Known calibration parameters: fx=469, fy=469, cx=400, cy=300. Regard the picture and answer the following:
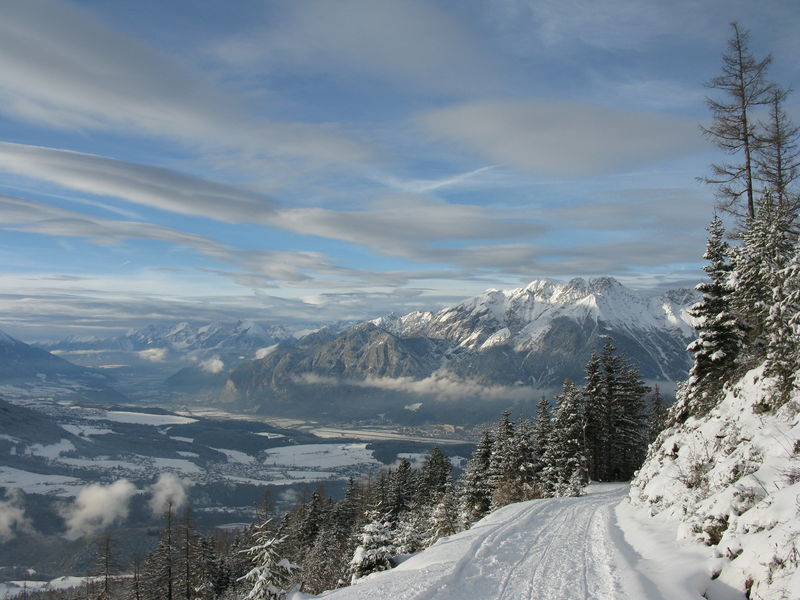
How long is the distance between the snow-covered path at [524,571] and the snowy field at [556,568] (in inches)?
0.9

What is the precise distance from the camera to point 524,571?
11719 millimetres

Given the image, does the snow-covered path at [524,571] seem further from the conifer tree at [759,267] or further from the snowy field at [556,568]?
the conifer tree at [759,267]

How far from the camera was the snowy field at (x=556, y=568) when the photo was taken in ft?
32.7

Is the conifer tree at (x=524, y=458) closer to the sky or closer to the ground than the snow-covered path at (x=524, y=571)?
closer to the ground

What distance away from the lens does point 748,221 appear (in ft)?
72.5

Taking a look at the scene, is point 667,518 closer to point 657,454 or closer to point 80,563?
point 657,454

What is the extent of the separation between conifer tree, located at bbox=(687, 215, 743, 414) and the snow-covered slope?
10.4 feet

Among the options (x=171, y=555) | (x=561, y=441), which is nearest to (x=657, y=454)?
(x=561, y=441)

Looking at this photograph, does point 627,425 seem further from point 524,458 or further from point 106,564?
point 106,564

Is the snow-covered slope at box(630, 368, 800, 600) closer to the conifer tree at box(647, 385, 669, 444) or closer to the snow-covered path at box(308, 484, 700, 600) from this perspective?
the snow-covered path at box(308, 484, 700, 600)

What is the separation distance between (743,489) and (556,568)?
4766 millimetres

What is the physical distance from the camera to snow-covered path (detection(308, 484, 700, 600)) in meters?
10.1

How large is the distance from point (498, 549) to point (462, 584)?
11.7ft

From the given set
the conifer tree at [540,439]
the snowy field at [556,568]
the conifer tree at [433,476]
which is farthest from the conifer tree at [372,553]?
the conifer tree at [433,476]
